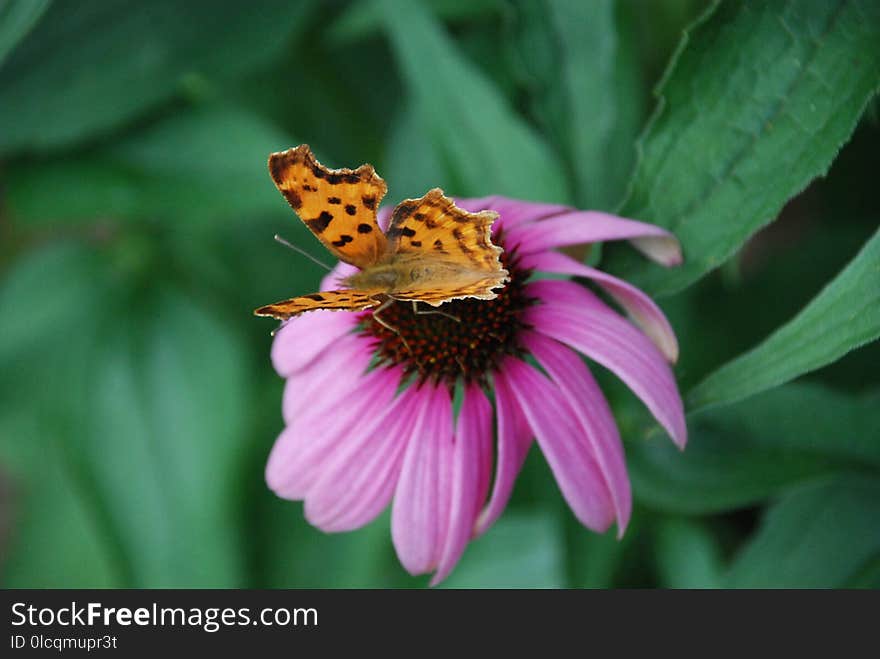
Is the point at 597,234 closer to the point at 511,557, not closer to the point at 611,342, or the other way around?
the point at 611,342

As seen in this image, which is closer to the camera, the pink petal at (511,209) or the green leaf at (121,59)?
the pink petal at (511,209)

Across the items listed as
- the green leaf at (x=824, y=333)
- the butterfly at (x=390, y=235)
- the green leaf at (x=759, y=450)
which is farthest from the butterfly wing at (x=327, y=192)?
the green leaf at (x=759, y=450)

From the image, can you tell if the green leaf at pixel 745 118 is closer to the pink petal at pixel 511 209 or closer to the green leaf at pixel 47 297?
the pink petal at pixel 511 209

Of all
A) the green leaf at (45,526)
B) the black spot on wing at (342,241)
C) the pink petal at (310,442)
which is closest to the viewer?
the black spot on wing at (342,241)

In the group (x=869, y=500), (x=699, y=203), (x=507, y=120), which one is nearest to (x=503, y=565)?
(x=869, y=500)

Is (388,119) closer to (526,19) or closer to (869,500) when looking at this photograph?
(526,19)

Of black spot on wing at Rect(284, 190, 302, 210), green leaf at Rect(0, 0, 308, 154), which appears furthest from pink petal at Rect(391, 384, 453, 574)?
green leaf at Rect(0, 0, 308, 154)
